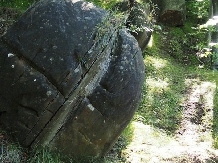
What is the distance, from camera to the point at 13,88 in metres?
4.48

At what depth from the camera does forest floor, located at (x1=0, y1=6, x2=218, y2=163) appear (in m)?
5.59

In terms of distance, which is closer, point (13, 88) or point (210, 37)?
point (13, 88)

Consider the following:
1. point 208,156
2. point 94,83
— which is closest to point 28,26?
point 94,83

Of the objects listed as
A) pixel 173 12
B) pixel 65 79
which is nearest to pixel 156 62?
pixel 173 12

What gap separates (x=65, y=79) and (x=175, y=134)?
3.43 meters

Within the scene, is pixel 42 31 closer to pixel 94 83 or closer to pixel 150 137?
pixel 94 83

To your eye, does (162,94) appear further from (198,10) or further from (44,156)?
(198,10)

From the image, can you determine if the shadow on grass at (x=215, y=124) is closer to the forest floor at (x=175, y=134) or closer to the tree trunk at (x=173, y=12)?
the forest floor at (x=175, y=134)

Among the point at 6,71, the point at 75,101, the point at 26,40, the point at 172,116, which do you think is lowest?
the point at 172,116

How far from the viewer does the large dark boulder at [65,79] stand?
4.48m

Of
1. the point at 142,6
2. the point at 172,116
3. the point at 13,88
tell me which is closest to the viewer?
the point at 13,88

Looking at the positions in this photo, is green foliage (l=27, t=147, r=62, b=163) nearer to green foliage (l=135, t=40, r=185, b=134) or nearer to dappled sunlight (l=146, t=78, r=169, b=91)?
green foliage (l=135, t=40, r=185, b=134)

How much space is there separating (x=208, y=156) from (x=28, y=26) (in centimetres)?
386

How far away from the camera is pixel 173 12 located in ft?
39.5
